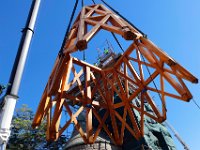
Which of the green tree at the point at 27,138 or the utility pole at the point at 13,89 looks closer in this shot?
the utility pole at the point at 13,89

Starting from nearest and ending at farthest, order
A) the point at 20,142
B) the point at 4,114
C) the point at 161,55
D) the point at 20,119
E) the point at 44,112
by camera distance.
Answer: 1. the point at 4,114
2. the point at 161,55
3. the point at 44,112
4. the point at 20,142
5. the point at 20,119

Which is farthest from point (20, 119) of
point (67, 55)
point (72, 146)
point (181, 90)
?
point (181, 90)

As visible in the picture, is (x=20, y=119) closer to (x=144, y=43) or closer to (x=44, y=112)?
(x=44, y=112)

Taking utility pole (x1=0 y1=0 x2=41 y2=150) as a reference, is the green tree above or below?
above

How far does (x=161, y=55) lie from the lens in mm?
8938

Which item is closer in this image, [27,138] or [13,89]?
[13,89]

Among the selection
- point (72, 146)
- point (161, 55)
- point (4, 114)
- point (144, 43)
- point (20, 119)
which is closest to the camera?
point (4, 114)

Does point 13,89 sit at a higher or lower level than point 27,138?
lower

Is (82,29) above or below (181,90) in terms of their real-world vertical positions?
above

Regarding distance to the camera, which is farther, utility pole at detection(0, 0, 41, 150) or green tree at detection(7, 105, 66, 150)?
green tree at detection(7, 105, 66, 150)

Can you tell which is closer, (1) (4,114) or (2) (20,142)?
(1) (4,114)

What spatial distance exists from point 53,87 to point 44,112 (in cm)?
147

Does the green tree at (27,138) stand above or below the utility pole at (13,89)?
above

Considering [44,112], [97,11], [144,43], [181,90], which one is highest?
[97,11]
